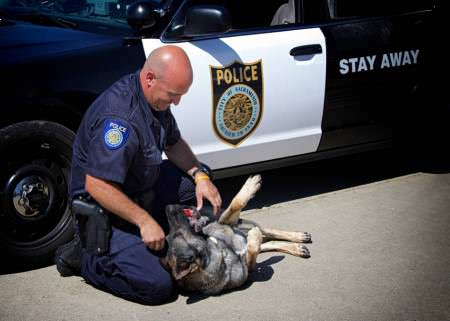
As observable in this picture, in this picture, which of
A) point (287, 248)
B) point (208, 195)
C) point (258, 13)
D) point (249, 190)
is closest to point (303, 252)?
point (287, 248)

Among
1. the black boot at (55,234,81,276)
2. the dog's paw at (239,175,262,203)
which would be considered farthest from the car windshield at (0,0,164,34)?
the black boot at (55,234,81,276)

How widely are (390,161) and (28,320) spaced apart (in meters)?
3.72

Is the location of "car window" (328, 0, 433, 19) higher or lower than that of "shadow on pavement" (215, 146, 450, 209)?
higher

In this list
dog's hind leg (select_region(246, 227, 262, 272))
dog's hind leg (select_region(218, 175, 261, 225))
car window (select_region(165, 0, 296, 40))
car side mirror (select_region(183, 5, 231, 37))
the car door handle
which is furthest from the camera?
car window (select_region(165, 0, 296, 40))

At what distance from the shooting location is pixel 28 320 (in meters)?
3.49

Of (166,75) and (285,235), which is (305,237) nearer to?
(285,235)

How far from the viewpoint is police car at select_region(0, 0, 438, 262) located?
3.87 m

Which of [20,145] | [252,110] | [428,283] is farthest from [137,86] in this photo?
[428,283]

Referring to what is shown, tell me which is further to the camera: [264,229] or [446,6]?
[446,6]

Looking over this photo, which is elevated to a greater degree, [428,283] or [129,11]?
[129,11]

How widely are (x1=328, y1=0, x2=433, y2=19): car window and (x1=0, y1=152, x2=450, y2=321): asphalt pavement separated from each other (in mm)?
1283

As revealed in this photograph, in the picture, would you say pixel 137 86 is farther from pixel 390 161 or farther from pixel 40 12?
pixel 390 161

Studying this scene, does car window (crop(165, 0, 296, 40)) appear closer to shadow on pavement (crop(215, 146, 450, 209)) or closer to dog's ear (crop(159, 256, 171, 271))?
shadow on pavement (crop(215, 146, 450, 209))

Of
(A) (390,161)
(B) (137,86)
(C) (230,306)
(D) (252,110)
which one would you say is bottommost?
(A) (390,161)
